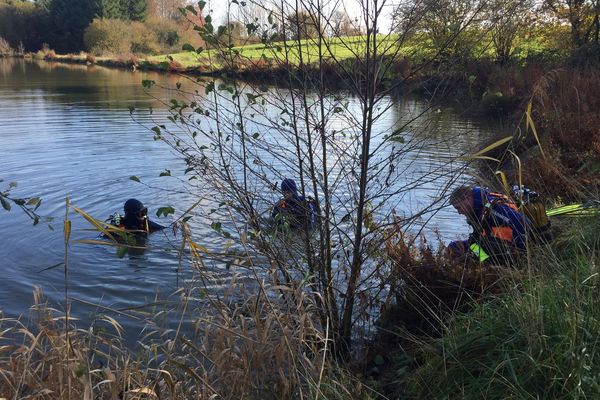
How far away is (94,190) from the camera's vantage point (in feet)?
33.9

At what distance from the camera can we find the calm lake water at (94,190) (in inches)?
240

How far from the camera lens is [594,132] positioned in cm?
927

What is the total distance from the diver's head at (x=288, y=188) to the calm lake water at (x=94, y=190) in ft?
2.59

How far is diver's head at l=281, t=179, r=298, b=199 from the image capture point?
4.30 m

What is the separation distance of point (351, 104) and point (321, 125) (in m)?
0.79

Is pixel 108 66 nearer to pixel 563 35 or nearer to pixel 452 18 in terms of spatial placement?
pixel 563 35

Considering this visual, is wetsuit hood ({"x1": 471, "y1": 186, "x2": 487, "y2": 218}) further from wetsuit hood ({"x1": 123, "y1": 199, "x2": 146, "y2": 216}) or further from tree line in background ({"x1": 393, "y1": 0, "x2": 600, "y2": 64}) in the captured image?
wetsuit hood ({"x1": 123, "y1": 199, "x2": 146, "y2": 216})

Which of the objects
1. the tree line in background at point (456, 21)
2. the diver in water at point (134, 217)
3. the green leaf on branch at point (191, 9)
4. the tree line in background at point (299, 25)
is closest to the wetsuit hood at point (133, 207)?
the diver in water at point (134, 217)

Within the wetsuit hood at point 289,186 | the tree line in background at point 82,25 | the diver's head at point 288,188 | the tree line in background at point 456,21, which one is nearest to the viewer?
the tree line in background at point 456,21

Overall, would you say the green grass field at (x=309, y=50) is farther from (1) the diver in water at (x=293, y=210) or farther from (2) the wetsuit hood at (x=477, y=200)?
(2) the wetsuit hood at (x=477, y=200)

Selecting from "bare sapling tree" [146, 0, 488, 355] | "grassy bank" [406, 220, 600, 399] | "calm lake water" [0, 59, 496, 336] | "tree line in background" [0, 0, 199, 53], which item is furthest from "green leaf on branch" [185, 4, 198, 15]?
"tree line in background" [0, 0, 199, 53]

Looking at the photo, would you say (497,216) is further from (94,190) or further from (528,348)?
(94,190)

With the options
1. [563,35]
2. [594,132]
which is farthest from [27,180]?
[563,35]

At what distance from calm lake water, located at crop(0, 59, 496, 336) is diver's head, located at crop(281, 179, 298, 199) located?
31.0 inches
